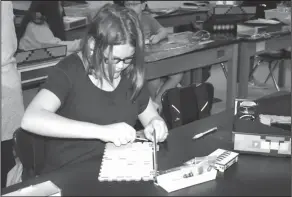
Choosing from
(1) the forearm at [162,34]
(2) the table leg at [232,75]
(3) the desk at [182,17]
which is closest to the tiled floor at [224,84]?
(2) the table leg at [232,75]

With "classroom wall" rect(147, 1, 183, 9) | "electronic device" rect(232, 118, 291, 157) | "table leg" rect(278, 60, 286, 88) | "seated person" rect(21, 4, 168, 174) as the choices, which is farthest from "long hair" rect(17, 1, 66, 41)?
"classroom wall" rect(147, 1, 183, 9)

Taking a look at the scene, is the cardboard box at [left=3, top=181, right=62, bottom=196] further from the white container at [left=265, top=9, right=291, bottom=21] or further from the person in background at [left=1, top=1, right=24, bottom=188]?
the white container at [left=265, top=9, right=291, bottom=21]

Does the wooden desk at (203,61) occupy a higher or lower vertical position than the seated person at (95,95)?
lower

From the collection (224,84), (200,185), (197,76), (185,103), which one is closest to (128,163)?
(200,185)

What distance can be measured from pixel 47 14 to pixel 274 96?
1801mm

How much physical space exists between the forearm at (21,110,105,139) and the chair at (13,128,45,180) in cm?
12

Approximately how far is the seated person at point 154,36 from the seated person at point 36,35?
0.58m

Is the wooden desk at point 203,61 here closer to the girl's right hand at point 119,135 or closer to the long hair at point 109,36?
the long hair at point 109,36

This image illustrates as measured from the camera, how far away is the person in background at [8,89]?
1883 millimetres

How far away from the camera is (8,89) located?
1950 millimetres

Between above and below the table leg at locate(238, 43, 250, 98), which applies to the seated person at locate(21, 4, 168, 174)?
above

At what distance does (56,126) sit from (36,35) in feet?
Result: 5.57

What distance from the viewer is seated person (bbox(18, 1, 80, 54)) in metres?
2.73

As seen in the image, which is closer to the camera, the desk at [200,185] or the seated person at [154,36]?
the desk at [200,185]
